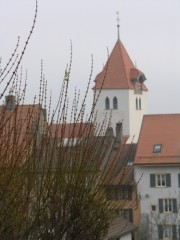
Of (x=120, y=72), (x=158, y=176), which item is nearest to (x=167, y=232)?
(x=158, y=176)

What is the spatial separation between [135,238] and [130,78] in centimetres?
4946

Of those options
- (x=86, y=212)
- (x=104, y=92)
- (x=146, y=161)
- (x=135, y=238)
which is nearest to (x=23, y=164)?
(x=86, y=212)

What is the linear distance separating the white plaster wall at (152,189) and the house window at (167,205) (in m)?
0.20

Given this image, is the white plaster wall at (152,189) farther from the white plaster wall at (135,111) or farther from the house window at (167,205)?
the white plaster wall at (135,111)

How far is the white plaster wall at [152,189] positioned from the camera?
42.4 meters

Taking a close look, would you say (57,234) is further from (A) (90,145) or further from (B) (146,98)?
(B) (146,98)

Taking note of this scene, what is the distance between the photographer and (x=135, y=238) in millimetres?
40156

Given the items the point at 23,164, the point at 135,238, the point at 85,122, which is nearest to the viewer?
the point at 23,164

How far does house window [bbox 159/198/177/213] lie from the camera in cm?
4209

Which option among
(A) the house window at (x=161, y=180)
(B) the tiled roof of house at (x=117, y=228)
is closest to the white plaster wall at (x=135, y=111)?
(A) the house window at (x=161, y=180)

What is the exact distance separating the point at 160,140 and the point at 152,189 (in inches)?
162

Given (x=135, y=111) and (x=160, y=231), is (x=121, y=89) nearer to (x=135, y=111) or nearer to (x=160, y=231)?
(x=135, y=111)

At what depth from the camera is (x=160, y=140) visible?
45.7m

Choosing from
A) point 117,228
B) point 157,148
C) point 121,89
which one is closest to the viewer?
point 117,228
